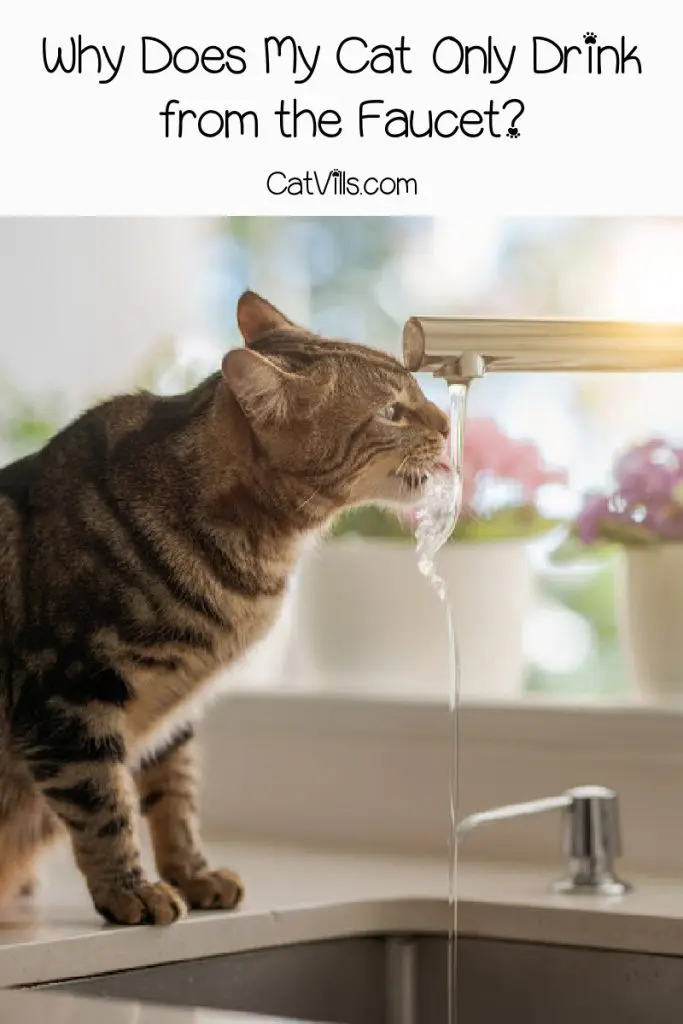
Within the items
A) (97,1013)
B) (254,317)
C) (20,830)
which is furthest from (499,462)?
(97,1013)

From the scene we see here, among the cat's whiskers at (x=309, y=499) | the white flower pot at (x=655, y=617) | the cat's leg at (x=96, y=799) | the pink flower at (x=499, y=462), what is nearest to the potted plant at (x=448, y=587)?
the pink flower at (x=499, y=462)

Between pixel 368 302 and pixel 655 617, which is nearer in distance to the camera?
pixel 655 617

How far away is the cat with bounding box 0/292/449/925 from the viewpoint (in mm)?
1231

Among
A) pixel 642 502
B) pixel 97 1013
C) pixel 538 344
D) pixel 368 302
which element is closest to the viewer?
pixel 97 1013

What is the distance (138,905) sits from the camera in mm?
1229

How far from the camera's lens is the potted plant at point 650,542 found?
1.64m

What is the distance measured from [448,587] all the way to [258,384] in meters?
0.58

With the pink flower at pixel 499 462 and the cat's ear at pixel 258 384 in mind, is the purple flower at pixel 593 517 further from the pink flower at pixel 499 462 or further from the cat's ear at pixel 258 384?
the cat's ear at pixel 258 384

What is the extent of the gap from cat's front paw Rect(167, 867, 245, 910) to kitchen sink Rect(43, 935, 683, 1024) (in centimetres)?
5

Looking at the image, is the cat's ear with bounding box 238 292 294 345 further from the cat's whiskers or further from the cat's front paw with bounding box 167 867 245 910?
the cat's front paw with bounding box 167 867 245 910

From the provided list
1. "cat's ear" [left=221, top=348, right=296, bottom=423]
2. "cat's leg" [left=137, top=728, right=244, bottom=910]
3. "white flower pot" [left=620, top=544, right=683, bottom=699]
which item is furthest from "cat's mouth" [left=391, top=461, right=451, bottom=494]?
"white flower pot" [left=620, top=544, right=683, bottom=699]

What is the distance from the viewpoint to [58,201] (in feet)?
6.87

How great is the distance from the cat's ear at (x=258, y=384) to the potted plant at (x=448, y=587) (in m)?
0.50

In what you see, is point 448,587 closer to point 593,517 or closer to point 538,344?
point 593,517
